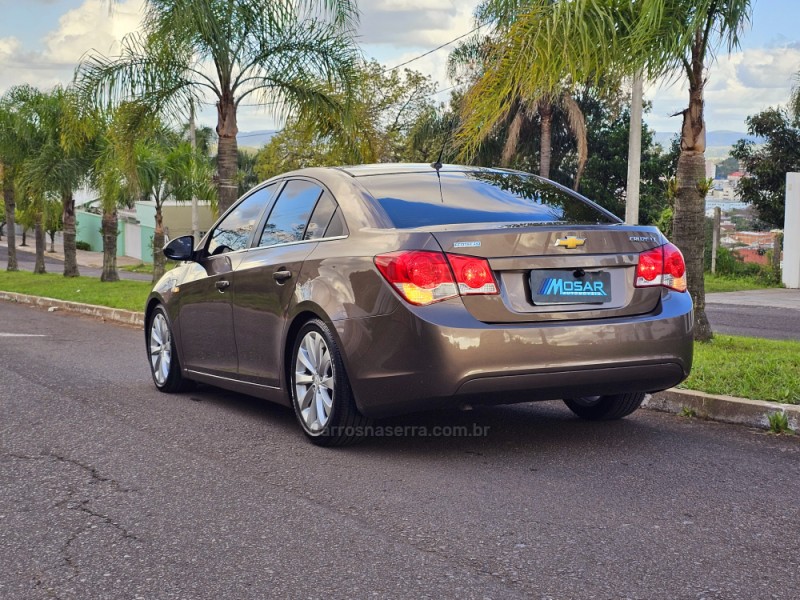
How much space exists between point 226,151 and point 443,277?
42.3 feet

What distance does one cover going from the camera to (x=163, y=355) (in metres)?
8.14

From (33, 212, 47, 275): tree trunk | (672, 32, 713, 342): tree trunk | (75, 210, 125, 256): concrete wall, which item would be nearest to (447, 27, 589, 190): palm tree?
(33, 212, 47, 275): tree trunk

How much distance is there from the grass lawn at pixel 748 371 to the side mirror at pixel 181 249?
3.55 metres

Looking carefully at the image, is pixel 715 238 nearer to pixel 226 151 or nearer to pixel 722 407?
pixel 226 151

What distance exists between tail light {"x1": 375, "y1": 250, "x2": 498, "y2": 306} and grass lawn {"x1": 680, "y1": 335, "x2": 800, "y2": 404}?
8.13ft

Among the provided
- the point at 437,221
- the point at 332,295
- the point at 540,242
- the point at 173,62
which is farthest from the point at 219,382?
the point at 173,62

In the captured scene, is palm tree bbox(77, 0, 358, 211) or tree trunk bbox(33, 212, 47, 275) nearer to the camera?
palm tree bbox(77, 0, 358, 211)

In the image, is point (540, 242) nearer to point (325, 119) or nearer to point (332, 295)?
point (332, 295)

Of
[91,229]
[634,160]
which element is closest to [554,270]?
[634,160]

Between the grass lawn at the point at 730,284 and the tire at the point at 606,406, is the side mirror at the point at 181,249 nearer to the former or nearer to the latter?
the tire at the point at 606,406

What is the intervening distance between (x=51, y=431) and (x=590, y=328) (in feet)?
10.9

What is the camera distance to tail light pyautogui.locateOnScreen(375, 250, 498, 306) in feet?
17.1

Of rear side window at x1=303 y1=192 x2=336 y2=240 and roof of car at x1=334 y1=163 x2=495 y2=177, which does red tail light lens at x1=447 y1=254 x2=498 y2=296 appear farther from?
roof of car at x1=334 y1=163 x2=495 y2=177

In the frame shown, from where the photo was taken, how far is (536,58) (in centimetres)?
961
